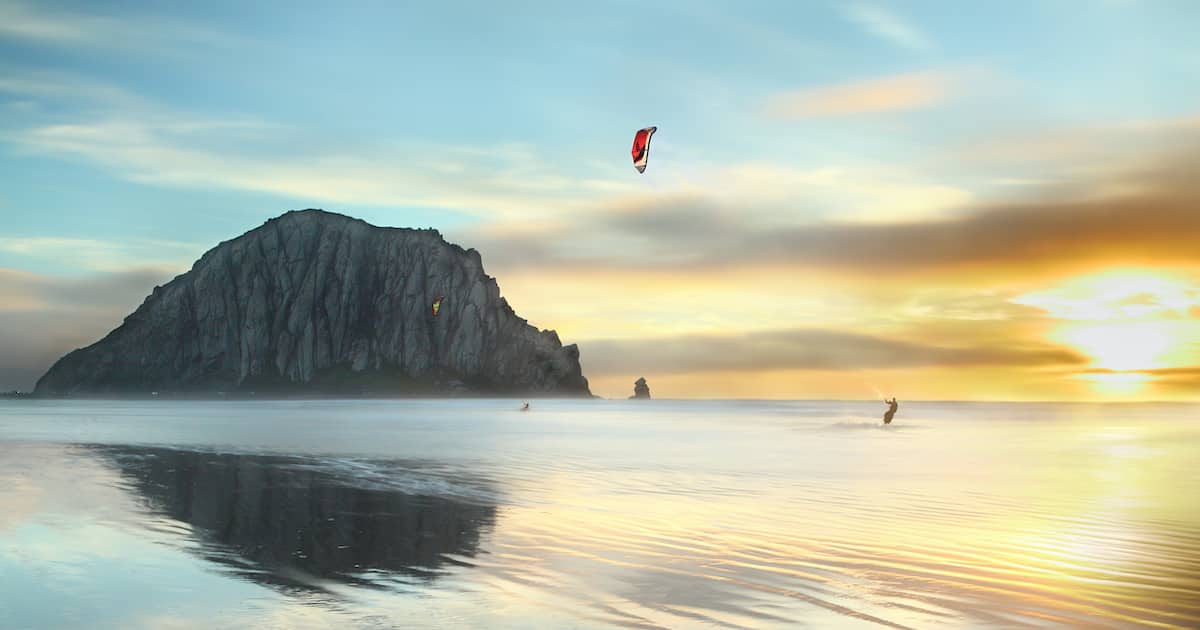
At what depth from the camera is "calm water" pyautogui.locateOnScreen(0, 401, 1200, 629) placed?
47.6ft

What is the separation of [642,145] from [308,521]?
32594 millimetres

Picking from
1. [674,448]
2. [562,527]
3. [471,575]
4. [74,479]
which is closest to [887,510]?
[562,527]

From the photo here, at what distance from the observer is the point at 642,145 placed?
2048 inches

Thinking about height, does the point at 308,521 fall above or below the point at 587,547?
below

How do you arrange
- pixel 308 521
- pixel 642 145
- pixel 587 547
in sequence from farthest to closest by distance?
pixel 642 145 < pixel 308 521 < pixel 587 547

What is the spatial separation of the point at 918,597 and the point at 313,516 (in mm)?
16190

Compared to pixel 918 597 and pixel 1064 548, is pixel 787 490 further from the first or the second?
pixel 918 597

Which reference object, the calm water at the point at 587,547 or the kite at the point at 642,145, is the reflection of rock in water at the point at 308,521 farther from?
the kite at the point at 642,145

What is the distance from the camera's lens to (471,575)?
17.3 meters

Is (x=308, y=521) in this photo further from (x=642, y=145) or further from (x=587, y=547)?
(x=642, y=145)

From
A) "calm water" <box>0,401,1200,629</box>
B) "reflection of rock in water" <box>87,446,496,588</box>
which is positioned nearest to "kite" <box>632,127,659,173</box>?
"calm water" <box>0,401,1200,629</box>

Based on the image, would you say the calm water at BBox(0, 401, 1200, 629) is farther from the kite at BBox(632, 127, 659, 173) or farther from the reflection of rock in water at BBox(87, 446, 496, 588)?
the kite at BBox(632, 127, 659, 173)

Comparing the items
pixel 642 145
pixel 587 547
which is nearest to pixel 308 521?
pixel 587 547

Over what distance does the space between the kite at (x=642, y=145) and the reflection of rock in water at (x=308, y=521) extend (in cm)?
2239
